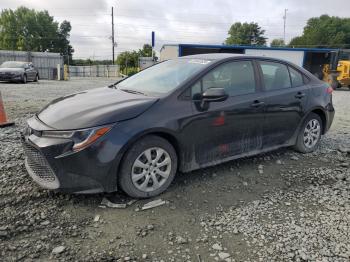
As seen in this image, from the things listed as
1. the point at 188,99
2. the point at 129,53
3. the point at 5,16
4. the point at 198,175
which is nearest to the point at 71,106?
the point at 188,99

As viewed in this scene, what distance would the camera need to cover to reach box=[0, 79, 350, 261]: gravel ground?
292 centimetres

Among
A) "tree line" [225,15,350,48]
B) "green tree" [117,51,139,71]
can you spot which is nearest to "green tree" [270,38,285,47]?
"tree line" [225,15,350,48]

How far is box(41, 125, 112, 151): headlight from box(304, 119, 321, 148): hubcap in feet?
11.5

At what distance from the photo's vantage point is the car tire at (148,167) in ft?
11.7

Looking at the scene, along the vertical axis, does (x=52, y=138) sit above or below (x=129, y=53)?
below

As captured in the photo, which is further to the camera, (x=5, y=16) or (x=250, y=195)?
(x=5, y=16)

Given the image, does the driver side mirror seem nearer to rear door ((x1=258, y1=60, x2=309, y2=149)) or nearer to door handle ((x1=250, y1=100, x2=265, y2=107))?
door handle ((x1=250, y1=100, x2=265, y2=107))

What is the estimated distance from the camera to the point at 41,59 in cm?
3164

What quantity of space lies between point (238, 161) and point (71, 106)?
2.50 m

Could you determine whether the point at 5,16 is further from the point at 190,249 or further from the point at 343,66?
the point at 190,249

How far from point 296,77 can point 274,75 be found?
1.77 ft

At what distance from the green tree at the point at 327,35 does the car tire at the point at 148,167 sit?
302 ft

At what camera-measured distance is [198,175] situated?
446 centimetres

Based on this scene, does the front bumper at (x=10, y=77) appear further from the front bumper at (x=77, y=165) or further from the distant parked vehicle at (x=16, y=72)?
the front bumper at (x=77, y=165)
